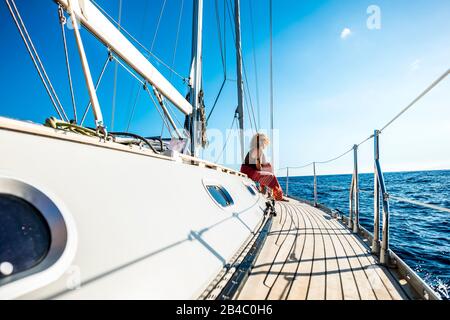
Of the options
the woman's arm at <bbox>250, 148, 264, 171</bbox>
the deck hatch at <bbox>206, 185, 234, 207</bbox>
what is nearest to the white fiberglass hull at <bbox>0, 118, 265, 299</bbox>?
the deck hatch at <bbox>206, 185, 234, 207</bbox>

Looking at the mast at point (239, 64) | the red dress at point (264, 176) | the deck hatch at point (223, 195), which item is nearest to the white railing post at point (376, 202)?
the deck hatch at point (223, 195)

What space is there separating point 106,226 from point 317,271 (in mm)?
1957

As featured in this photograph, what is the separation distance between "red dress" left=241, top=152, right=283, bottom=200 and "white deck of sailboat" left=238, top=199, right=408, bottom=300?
232cm

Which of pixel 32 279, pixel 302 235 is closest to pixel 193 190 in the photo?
pixel 32 279

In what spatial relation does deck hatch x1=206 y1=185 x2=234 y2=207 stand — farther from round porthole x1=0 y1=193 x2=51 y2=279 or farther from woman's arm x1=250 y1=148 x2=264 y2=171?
woman's arm x1=250 y1=148 x2=264 y2=171

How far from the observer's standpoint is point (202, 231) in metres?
1.99

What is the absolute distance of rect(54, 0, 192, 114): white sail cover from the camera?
8.34 ft

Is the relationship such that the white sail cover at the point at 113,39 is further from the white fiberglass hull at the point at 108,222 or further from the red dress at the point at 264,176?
the red dress at the point at 264,176

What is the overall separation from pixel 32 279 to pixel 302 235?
3326mm

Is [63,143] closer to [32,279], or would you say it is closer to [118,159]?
[118,159]

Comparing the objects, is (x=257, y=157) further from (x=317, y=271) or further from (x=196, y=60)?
(x=317, y=271)

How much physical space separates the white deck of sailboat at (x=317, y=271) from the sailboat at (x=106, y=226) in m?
0.02

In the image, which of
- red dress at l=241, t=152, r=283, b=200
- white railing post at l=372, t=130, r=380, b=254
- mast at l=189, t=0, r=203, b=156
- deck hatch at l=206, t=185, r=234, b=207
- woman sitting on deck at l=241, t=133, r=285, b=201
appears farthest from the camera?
A: woman sitting on deck at l=241, t=133, r=285, b=201

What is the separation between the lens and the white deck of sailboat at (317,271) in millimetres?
1782
